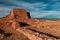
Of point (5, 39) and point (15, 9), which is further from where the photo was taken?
point (15, 9)

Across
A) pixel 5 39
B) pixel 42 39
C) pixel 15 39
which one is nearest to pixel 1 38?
pixel 5 39

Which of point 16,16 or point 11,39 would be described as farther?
point 16,16

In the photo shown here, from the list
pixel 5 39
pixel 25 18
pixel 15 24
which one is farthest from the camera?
pixel 25 18

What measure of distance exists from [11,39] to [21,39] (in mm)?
1130

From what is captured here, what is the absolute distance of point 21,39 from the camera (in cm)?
1622

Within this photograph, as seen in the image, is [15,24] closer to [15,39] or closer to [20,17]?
[15,39]

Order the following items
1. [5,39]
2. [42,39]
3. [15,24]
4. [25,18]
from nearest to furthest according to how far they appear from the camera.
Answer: [42,39], [5,39], [15,24], [25,18]

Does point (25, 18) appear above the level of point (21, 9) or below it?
below

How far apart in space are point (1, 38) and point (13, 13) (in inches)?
1518

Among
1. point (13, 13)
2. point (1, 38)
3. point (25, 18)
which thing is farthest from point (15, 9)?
point (1, 38)

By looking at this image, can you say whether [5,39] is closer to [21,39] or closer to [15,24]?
[21,39]

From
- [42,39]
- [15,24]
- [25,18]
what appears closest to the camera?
[42,39]

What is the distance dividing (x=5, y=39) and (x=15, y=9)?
39584 mm

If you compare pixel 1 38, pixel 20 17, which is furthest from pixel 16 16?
pixel 1 38
